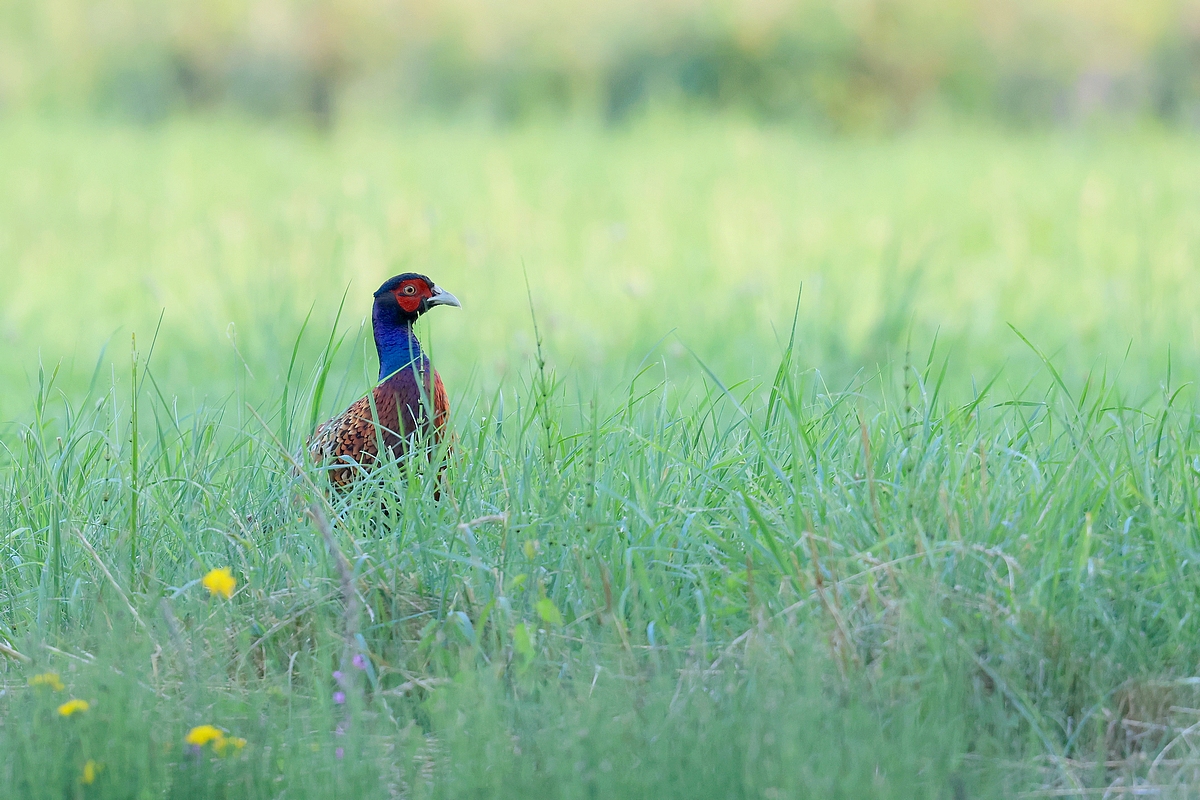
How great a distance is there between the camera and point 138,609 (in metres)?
2.85

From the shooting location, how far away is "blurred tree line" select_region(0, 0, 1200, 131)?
13148mm

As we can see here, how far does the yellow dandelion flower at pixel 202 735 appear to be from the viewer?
2.34 metres

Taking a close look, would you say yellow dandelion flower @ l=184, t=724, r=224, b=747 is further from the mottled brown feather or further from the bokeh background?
the bokeh background

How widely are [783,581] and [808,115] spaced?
1066 cm

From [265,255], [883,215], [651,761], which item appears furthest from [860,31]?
[651,761]

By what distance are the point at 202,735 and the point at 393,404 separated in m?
1.28

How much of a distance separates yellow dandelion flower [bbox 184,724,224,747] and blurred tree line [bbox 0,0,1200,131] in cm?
1109

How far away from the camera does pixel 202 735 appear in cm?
234

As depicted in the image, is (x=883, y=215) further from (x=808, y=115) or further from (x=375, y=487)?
(x=375, y=487)

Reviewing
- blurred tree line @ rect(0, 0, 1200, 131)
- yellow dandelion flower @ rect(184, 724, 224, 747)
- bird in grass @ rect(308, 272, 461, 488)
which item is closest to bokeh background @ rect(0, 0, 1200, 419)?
blurred tree line @ rect(0, 0, 1200, 131)

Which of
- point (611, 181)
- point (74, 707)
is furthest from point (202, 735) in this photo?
point (611, 181)

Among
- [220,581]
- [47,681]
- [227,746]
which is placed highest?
[220,581]

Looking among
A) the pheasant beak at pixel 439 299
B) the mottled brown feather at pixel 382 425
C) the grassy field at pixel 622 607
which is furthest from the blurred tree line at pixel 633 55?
the mottled brown feather at pixel 382 425

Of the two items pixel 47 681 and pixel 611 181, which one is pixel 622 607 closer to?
pixel 47 681
